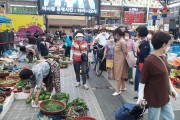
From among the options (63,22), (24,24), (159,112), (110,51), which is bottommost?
(159,112)

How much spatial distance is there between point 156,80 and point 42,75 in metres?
2.63

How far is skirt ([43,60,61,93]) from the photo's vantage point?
518 centimetres

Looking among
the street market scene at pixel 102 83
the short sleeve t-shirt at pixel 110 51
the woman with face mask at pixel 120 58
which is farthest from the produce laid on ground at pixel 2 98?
the short sleeve t-shirt at pixel 110 51

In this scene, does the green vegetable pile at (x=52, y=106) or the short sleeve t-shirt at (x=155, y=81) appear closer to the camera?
the short sleeve t-shirt at (x=155, y=81)

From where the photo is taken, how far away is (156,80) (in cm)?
296

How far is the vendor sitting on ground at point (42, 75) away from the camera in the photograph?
4.41m

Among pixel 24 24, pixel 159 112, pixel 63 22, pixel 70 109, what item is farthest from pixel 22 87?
pixel 63 22

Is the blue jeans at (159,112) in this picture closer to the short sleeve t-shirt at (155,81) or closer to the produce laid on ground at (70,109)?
the short sleeve t-shirt at (155,81)

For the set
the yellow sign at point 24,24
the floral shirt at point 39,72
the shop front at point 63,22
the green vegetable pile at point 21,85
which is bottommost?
the green vegetable pile at point 21,85

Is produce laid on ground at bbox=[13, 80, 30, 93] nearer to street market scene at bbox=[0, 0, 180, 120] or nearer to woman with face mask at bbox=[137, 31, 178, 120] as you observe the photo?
street market scene at bbox=[0, 0, 180, 120]

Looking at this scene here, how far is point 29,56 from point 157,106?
9.93 m

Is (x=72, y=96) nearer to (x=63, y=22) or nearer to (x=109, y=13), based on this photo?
(x=109, y=13)

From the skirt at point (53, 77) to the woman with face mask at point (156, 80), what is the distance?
2.68m

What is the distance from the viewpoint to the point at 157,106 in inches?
118
